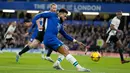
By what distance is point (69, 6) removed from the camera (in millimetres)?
43656

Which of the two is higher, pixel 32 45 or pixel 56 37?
pixel 56 37

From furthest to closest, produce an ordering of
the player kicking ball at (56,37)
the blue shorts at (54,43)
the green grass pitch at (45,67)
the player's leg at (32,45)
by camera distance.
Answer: the player's leg at (32,45) → the green grass pitch at (45,67) → the blue shorts at (54,43) → the player kicking ball at (56,37)

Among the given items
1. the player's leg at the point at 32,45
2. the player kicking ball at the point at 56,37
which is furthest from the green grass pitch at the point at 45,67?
the player kicking ball at the point at 56,37

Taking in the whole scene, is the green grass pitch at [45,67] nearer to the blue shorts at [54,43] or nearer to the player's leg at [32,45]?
the player's leg at [32,45]

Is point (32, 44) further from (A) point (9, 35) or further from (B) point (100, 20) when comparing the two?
(B) point (100, 20)

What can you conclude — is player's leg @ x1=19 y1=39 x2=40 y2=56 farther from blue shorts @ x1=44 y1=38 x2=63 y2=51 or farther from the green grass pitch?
blue shorts @ x1=44 y1=38 x2=63 y2=51

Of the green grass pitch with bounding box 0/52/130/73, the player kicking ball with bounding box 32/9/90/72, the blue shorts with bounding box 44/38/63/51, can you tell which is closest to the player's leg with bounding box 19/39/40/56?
the green grass pitch with bounding box 0/52/130/73

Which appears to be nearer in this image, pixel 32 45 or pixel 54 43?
pixel 54 43

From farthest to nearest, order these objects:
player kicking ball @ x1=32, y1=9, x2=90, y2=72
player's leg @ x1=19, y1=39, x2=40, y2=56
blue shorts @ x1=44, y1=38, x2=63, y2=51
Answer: player's leg @ x1=19, y1=39, x2=40, y2=56 < blue shorts @ x1=44, y1=38, x2=63, y2=51 < player kicking ball @ x1=32, y1=9, x2=90, y2=72

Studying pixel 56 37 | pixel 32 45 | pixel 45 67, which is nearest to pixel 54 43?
pixel 56 37

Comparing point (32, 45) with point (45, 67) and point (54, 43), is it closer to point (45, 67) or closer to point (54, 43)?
point (45, 67)

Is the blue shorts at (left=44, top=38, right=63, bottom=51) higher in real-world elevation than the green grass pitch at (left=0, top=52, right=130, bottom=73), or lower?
higher

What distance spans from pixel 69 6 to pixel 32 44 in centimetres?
2603

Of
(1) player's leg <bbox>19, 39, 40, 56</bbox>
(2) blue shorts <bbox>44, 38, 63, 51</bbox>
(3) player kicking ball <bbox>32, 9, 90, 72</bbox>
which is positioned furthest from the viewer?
(1) player's leg <bbox>19, 39, 40, 56</bbox>
